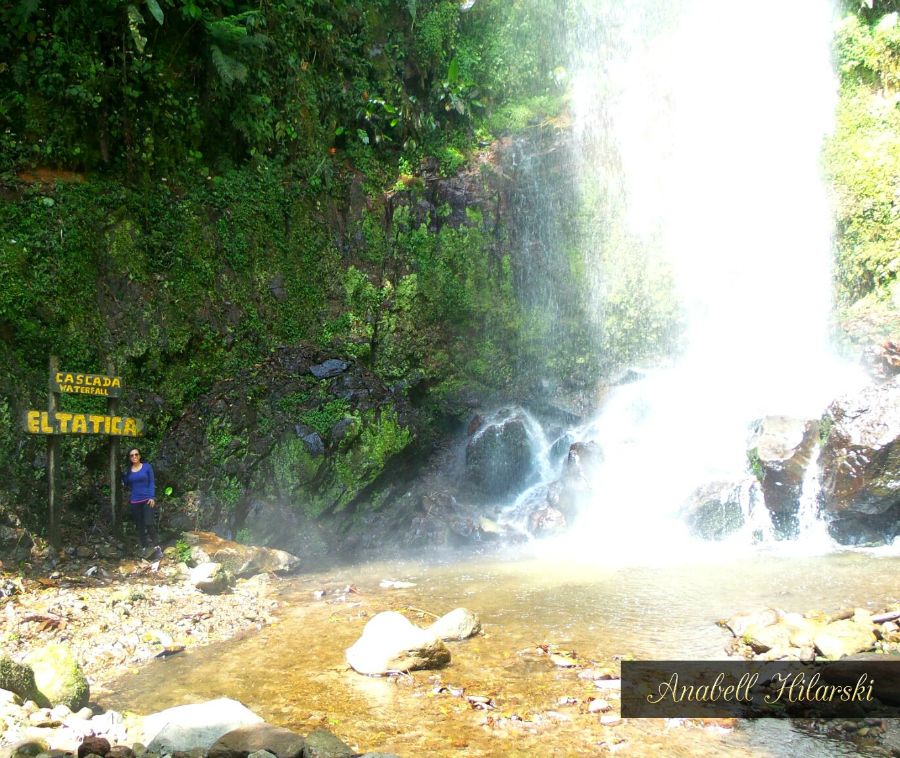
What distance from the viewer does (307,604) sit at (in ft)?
23.7

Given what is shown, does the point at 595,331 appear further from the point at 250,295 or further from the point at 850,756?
the point at 850,756

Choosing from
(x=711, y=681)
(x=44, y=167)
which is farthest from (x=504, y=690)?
(x=44, y=167)

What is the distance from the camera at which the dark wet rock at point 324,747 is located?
11.6 feet

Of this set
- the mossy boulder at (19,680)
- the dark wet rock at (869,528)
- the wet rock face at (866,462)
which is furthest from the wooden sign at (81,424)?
the dark wet rock at (869,528)

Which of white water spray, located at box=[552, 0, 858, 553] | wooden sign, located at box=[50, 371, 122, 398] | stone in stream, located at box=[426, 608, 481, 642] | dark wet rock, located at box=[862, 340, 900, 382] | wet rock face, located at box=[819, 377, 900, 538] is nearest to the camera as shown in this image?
stone in stream, located at box=[426, 608, 481, 642]

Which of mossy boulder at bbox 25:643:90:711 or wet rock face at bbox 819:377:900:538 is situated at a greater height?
wet rock face at bbox 819:377:900:538

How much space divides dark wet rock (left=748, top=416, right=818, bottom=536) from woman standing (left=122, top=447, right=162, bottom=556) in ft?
29.1

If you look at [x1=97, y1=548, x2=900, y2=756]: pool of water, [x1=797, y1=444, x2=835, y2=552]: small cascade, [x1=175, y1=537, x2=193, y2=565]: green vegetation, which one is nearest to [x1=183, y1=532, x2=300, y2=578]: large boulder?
[x1=175, y1=537, x2=193, y2=565]: green vegetation

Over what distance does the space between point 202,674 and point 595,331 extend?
11.6 m

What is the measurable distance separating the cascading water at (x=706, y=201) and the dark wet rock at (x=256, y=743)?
9499 mm

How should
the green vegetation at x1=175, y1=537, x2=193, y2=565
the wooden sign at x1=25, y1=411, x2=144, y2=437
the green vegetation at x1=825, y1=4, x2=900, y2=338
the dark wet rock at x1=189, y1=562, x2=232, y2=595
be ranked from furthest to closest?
Answer: the green vegetation at x1=825, y1=4, x2=900, y2=338 < the green vegetation at x1=175, y1=537, x2=193, y2=565 < the wooden sign at x1=25, y1=411, x2=144, y2=437 < the dark wet rock at x1=189, y1=562, x2=232, y2=595
